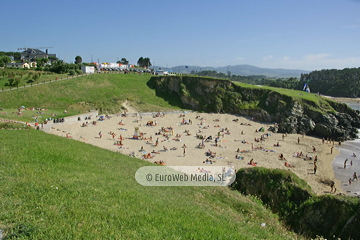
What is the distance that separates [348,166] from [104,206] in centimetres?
2598

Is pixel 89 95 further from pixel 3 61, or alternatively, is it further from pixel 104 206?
pixel 104 206

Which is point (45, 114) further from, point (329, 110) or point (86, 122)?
point (329, 110)

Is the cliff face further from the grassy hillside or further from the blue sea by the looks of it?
the grassy hillside

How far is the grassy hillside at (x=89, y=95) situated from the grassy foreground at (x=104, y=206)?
24.0 m

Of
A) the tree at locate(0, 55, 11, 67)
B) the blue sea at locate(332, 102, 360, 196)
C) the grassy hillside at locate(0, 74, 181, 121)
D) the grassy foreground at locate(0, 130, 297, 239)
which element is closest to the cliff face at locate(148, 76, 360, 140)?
the blue sea at locate(332, 102, 360, 196)

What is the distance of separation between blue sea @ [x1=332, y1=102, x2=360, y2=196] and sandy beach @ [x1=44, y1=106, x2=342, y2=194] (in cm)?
61

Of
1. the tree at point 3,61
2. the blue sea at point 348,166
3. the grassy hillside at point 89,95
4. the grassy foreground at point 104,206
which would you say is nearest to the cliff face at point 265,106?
the blue sea at point 348,166

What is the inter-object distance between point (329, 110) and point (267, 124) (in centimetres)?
1044

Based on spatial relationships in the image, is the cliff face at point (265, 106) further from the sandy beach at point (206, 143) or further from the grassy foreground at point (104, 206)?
the grassy foreground at point (104, 206)

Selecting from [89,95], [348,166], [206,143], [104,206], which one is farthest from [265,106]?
[104,206]

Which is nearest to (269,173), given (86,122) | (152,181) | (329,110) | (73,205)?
(152,181)

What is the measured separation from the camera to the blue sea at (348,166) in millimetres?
21109

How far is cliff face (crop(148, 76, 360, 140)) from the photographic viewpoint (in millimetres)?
39931

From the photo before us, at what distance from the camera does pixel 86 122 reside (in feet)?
124
